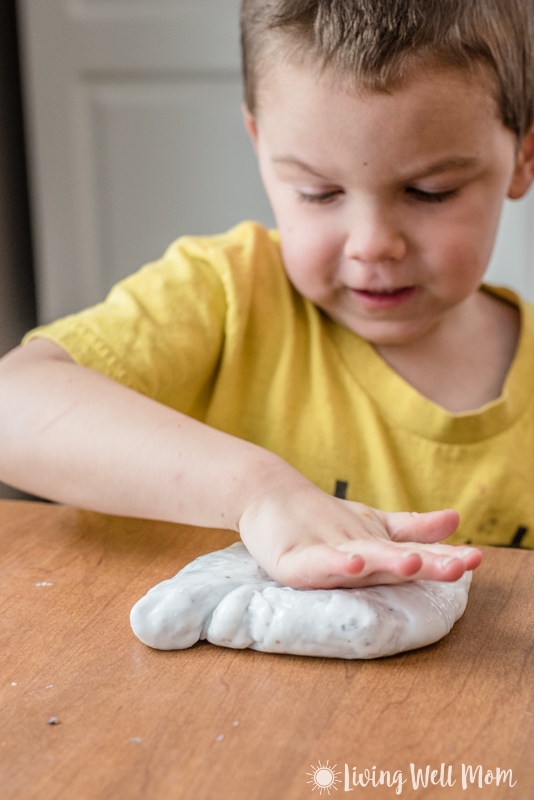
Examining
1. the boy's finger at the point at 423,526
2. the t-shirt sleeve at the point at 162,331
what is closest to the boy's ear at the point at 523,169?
the t-shirt sleeve at the point at 162,331

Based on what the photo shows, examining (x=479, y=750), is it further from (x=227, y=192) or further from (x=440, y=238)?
(x=227, y=192)

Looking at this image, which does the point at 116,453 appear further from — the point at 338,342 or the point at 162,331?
the point at 338,342

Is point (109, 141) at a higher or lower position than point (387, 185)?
lower

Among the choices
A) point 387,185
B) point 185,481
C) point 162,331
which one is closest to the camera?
point 185,481

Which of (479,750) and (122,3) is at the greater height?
(122,3)

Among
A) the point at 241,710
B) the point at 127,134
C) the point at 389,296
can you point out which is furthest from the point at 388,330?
the point at 127,134

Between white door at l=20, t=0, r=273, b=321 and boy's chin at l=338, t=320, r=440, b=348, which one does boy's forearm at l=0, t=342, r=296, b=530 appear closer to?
boy's chin at l=338, t=320, r=440, b=348

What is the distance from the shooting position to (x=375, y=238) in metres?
0.84

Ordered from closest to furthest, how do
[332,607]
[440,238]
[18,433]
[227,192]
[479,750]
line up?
1. [479,750]
2. [332,607]
3. [18,433]
4. [440,238]
5. [227,192]

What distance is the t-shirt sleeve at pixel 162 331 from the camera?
89 cm

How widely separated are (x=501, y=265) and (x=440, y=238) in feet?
4.51

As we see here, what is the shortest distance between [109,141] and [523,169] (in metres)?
1.59

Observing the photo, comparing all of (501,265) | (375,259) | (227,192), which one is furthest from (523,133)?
(227,192)

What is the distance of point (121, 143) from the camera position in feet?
7.80
